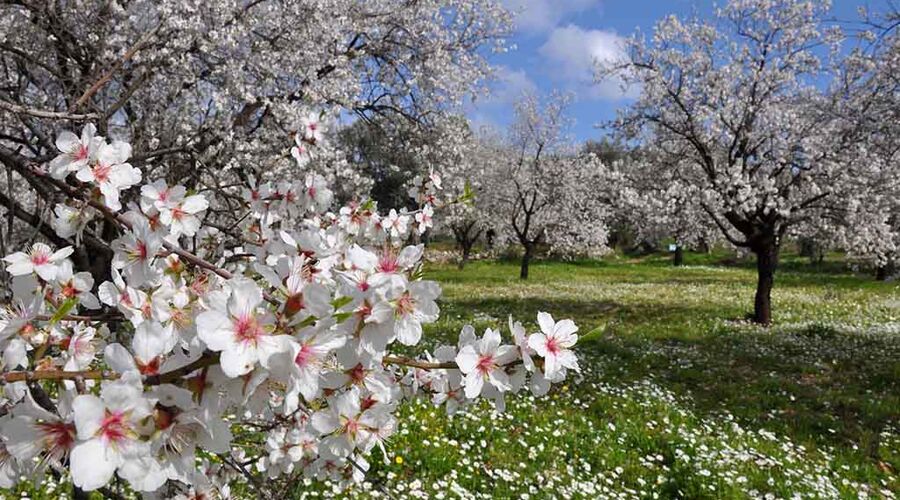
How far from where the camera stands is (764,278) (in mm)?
11977

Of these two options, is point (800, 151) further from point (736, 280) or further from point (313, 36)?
point (736, 280)

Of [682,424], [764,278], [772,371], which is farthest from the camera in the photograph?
[764,278]

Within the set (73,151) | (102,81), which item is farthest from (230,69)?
(73,151)

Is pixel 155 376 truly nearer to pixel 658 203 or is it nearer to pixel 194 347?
pixel 194 347

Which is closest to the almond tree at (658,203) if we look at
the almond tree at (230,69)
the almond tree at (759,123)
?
the almond tree at (759,123)

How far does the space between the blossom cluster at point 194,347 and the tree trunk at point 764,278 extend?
11.6 meters

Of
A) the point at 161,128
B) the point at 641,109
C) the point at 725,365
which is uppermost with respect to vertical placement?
the point at 641,109

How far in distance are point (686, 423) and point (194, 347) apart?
19.3 ft

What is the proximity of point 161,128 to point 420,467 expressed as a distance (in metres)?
4.82

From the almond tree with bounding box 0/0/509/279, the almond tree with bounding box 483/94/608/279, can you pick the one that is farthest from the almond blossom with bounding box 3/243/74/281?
the almond tree with bounding box 483/94/608/279

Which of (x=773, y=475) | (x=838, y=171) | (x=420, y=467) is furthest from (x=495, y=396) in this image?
(x=838, y=171)

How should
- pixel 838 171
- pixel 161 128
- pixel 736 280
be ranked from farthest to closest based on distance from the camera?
pixel 736 280
pixel 838 171
pixel 161 128

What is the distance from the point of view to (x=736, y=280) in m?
22.5

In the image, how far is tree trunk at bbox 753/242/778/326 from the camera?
11844 mm
